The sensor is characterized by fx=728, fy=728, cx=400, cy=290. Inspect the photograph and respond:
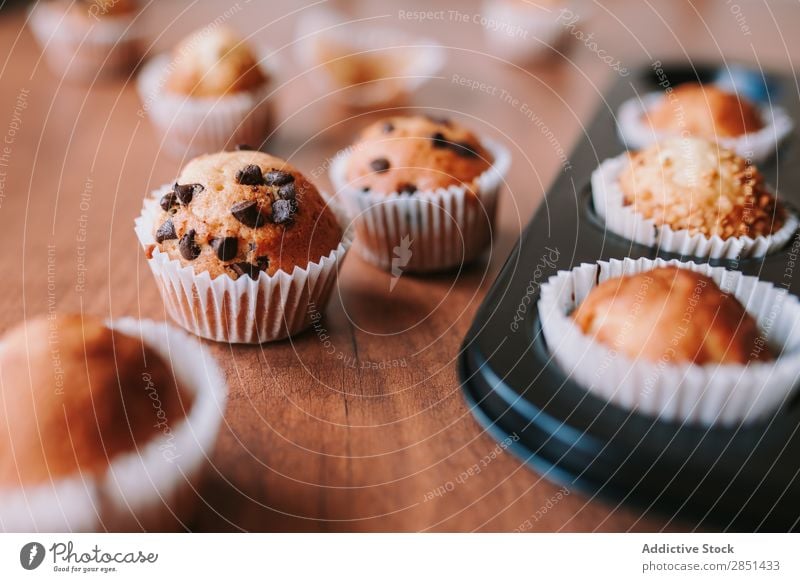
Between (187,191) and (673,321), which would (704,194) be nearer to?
(673,321)

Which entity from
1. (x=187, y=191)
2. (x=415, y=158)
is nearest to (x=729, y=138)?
(x=415, y=158)

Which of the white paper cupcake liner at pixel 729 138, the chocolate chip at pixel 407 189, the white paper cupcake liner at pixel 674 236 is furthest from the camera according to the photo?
the white paper cupcake liner at pixel 729 138

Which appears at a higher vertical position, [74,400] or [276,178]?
[276,178]

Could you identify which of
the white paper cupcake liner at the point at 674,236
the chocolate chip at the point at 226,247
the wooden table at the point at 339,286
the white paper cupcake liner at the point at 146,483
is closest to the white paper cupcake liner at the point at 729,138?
the wooden table at the point at 339,286

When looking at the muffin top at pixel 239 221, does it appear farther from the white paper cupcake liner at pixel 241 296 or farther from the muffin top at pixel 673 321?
the muffin top at pixel 673 321

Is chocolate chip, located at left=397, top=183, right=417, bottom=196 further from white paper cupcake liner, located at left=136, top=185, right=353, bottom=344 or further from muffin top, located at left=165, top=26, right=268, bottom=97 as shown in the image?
muffin top, located at left=165, top=26, right=268, bottom=97
